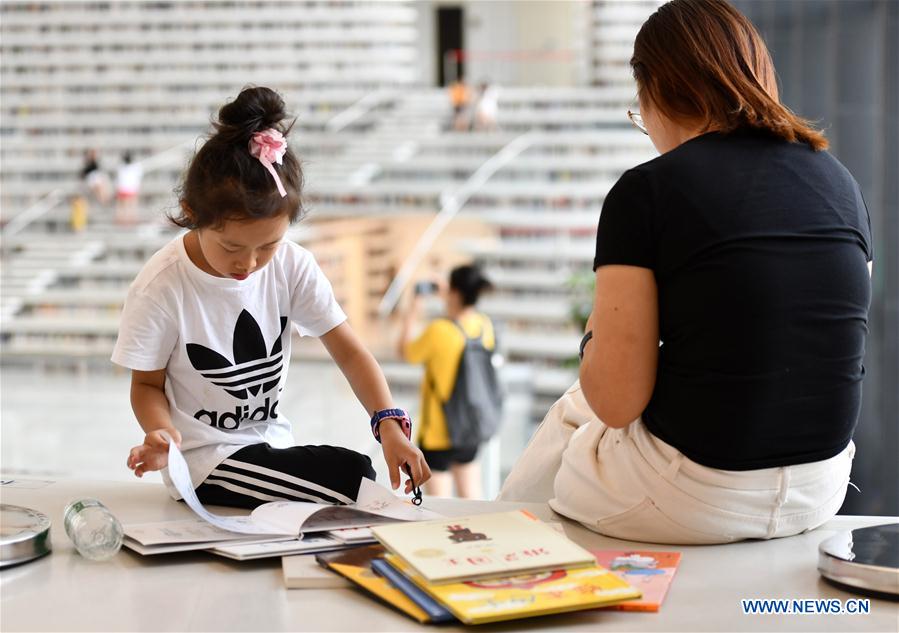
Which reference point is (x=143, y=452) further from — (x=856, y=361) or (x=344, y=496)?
(x=856, y=361)

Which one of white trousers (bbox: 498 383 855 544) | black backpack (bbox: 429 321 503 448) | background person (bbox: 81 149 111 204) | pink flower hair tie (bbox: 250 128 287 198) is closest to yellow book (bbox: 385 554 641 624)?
white trousers (bbox: 498 383 855 544)

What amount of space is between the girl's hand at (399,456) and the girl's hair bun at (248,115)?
466 millimetres

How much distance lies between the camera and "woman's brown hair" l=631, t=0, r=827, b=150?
133 cm

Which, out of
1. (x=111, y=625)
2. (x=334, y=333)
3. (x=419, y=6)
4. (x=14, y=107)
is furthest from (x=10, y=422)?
(x=419, y=6)

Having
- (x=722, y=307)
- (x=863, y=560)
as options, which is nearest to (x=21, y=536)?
(x=722, y=307)

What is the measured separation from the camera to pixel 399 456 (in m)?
1.59

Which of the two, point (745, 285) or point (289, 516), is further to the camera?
point (289, 516)

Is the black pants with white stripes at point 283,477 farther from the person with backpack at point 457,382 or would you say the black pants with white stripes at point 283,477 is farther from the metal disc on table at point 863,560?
the person with backpack at point 457,382

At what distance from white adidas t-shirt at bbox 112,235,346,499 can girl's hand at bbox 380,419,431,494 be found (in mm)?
187

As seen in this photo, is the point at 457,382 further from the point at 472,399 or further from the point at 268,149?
the point at 268,149

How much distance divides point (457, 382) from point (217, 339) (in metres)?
2.49

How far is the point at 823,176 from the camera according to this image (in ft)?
4.38

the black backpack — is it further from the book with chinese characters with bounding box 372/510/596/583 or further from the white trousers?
the book with chinese characters with bounding box 372/510/596/583

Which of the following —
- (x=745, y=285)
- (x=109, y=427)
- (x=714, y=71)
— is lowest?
(x=109, y=427)
